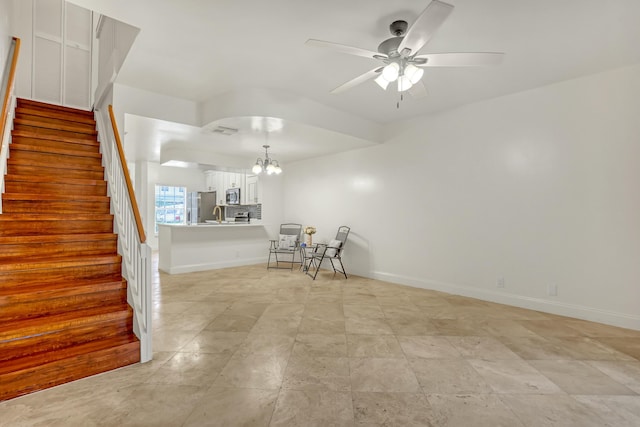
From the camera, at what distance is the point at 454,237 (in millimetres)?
4199

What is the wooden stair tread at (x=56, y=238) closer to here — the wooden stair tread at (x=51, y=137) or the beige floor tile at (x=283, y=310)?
the wooden stair tread at (x=51, y=137)

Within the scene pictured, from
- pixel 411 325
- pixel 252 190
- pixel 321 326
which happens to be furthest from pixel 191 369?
pixel 252 190

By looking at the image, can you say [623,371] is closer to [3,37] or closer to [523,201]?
[523,201]

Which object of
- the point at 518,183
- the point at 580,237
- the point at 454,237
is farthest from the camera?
the point at 454,237

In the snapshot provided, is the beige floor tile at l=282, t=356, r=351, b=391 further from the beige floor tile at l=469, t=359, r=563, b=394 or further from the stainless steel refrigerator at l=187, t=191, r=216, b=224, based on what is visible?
the stainless steel refrigerator at l=187, t=191, r=216, b=224

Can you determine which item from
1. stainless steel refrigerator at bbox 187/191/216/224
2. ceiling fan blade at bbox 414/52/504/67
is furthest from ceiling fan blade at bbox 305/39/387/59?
stainless steel refrigerator at bbox 187/191/216/224

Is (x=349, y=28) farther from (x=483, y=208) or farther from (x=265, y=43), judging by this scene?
(x=483, y=208)

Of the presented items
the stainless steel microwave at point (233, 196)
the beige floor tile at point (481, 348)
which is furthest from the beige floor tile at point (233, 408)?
the stainless steel microwave at point (233, 196)

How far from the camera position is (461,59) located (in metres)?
2.10

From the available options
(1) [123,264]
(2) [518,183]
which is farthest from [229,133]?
(2) [518,183]

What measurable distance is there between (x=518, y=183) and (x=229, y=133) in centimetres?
384

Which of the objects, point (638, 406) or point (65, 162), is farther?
point (65, 162)

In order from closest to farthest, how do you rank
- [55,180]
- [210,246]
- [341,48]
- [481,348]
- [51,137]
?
[341,48], [481,348], [55,180], [51,137], [210,246]

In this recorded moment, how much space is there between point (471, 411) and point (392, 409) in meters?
0.45
